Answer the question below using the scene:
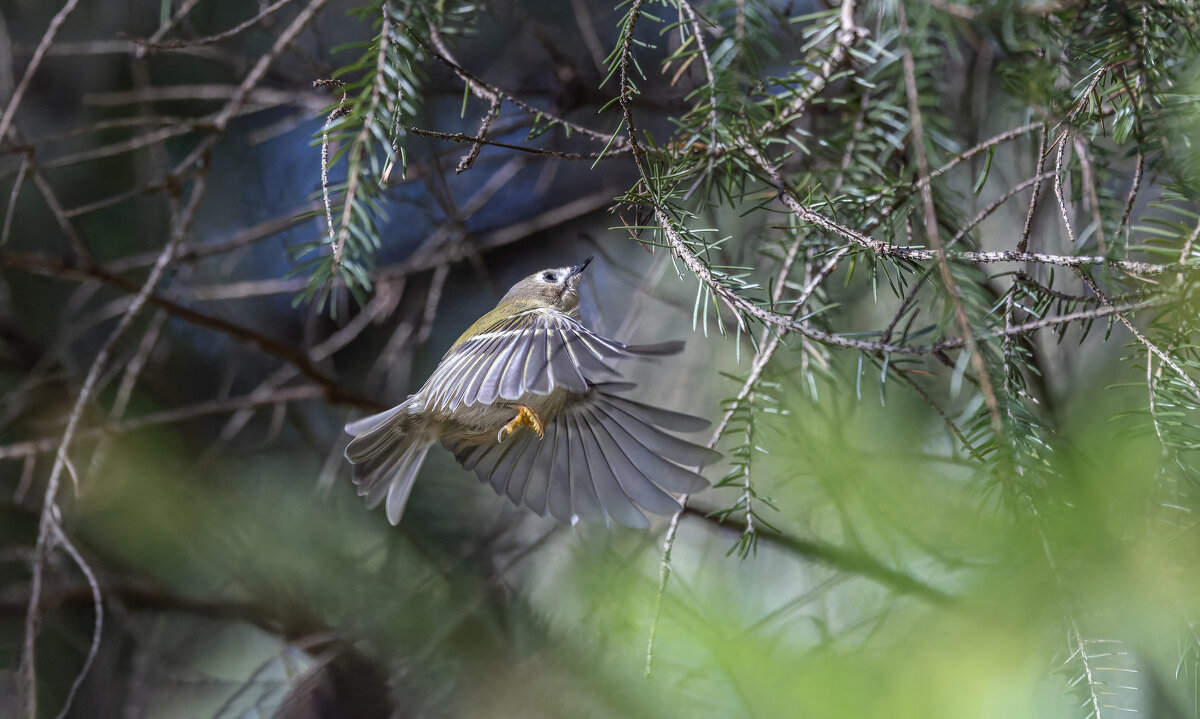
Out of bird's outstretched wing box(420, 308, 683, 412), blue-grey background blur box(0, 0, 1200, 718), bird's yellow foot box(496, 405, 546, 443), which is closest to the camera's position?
blue-grey background blur box(0, 0, 1200, 718)

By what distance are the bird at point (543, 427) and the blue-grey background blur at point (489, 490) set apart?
0.07 metres

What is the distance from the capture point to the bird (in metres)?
0.57

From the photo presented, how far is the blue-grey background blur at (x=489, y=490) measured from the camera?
1.13ft

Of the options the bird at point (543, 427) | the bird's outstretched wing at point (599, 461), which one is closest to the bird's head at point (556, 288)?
the bird at point (543, 427)

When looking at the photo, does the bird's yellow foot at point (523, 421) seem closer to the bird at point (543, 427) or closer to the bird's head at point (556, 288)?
the bird at point (543, 427)

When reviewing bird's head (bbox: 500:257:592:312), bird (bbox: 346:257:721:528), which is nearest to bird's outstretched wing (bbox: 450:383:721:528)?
bird (bbox: 346:257:721:528)

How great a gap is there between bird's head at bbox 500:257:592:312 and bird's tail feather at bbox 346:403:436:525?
18 cm

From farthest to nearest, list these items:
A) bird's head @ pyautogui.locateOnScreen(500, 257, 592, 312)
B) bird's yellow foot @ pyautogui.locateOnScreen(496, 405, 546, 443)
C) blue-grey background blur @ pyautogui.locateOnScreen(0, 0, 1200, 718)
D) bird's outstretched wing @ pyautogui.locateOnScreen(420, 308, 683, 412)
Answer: bird's head @ pyautogui.locateOnScreen(500, 257, 592, 312) < bird's yellow foot @ pyautogui.locateOnScreen(496, 405, 546, 443) < bird's outstretched wing @ pyautogui.locateOnScreen(420, 308, 683, 412) < blue-grey background blur @ pyautogui.locateOnScreen(0, 0, 1200, 718)

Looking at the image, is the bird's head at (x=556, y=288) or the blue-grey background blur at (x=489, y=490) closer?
the blue-grey background blur at (x=489, y=490)

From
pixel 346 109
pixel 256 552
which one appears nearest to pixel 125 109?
pixel 256 552

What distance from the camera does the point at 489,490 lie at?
3.81 ft

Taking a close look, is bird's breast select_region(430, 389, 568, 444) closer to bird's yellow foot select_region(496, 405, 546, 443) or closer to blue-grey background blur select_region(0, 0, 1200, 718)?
bird's yellow foot select_region(496, 405, 546, 443)

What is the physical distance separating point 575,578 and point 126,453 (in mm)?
689

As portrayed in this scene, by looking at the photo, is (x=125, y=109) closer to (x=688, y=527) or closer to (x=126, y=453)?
(x=126, y=453)
